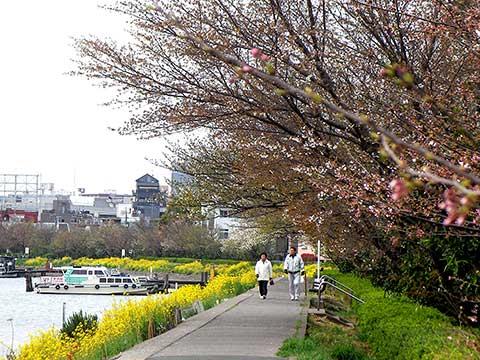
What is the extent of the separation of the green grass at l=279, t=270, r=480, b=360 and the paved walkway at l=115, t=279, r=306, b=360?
48 cm

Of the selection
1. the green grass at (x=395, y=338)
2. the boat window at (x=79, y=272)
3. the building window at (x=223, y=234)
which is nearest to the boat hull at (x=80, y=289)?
the boat window at (x=79, y=272)

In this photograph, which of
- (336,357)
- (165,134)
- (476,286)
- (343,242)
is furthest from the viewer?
Result: (343,242)

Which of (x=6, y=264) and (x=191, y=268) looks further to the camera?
(x=6, y=264)

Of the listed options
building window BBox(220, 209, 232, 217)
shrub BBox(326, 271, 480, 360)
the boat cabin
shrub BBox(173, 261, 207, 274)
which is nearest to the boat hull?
shrub BBox(173, 261, 207, 274)

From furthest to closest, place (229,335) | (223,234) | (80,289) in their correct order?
(223,234) → (80,289) → (229,335)

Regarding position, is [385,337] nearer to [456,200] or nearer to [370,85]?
[370,85]

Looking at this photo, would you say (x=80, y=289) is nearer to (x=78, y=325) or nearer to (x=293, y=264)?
(x=293, y=264)

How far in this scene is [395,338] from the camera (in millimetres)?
10352

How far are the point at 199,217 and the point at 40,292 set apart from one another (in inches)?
1796

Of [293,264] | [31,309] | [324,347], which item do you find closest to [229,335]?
[324,347]

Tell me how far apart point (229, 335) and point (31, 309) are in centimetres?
3127

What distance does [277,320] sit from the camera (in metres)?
16.8

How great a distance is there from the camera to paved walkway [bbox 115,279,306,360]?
1126 cm

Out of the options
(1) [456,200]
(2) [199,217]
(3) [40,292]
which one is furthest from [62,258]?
(1) [456,200]
